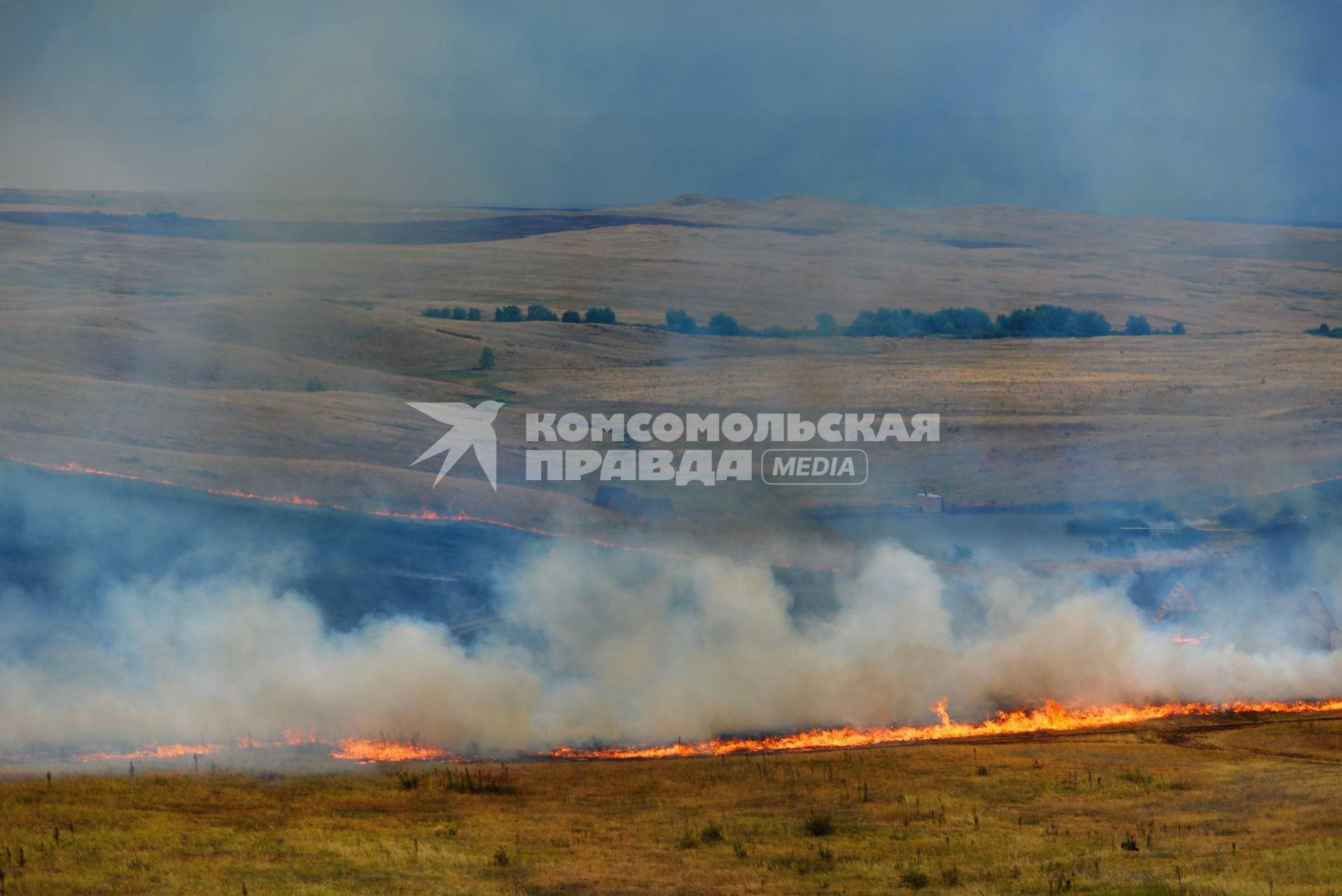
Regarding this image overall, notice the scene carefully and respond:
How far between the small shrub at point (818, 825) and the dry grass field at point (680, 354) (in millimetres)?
34143

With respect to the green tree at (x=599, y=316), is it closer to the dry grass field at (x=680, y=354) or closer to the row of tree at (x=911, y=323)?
the row of tree at (x=911, y=323)

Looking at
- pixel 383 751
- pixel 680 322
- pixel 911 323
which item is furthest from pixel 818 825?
pixel 911 323

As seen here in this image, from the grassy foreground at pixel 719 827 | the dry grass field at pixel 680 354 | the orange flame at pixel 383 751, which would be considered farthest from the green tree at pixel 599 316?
the grassy foreground at pixel 719 827

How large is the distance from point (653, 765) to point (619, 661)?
680 centimetres

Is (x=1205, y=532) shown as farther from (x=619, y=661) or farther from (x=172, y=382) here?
(x=172, y=382)

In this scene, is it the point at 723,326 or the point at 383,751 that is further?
the point at 723,326

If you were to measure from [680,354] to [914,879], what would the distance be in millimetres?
95927

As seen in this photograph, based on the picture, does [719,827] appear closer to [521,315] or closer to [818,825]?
[818,825]

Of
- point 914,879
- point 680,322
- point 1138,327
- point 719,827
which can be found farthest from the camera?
point 680,322

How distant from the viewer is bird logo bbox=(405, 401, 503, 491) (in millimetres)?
75312

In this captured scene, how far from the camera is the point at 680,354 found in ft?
384

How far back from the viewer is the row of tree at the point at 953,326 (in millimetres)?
123125

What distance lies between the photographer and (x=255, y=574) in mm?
42656

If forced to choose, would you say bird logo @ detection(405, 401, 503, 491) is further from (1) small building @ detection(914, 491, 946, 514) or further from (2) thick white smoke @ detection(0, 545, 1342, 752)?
(2) thick white smoke @ detection(0, 545, 1342, 752)
